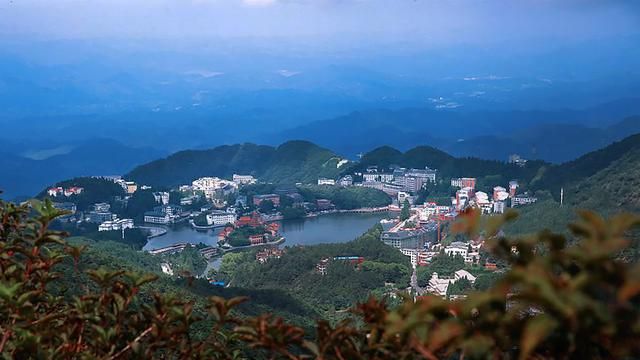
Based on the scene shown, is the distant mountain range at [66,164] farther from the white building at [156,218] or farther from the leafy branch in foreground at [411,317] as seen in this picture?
the leafy branch in foreground at [411,317]

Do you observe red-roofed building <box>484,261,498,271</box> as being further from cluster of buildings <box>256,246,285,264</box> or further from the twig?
the twig

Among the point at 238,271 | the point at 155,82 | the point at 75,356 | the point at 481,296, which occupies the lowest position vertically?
the point at 238,271

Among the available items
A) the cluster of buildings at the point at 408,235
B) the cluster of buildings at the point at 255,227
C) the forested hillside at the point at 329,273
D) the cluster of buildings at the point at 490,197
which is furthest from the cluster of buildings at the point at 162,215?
the cluster of buildings at the point at 490,197

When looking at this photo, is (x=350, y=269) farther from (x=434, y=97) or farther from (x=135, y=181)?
(x=434, y=97)

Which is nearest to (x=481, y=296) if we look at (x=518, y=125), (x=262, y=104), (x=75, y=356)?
(x=75, y=356)

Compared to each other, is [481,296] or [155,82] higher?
[155,82]

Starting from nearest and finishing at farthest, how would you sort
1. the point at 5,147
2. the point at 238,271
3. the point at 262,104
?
1. the point at 238,271
2. the point at 5,147
3. the point at 262,104
